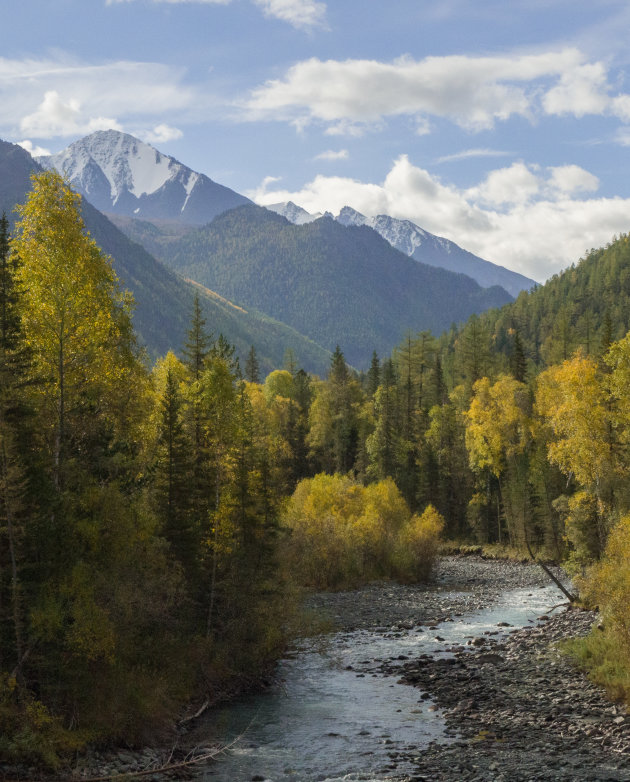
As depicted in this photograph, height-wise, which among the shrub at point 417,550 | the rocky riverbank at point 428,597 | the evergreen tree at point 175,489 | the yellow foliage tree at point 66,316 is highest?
the yellow foliage tree at point 66,316

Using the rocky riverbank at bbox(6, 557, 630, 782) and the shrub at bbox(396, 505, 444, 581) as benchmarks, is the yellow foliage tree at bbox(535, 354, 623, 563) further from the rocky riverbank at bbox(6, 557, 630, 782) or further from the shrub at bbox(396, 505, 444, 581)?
the shrub at bbox(396, 505, 444, 581)

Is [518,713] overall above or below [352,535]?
below

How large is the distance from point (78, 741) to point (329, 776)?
23.8 feet

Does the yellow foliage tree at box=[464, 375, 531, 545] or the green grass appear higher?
the yellow foliage tree at box=[464, 375, 531, 545]

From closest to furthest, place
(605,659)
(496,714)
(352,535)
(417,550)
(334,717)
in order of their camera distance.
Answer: (496,714)
(334,717)
(605,659)
(352,535)
(417,550)

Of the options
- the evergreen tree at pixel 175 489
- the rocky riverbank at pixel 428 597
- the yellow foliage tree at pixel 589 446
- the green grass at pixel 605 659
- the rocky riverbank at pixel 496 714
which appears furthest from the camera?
the rocky riverbank at pixel 428 597

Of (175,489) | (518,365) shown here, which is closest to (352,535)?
(175,489)

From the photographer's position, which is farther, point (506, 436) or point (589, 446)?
point (506, 436)

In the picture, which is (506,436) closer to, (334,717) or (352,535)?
(352,535)

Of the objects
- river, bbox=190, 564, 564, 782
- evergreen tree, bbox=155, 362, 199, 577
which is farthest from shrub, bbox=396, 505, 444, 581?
evergreen tree, bbox=155, 362, 199, 577

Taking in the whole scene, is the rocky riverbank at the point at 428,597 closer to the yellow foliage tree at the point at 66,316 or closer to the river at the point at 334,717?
the river at the point at 334,717

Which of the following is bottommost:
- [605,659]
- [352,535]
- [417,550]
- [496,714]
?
[417,550]

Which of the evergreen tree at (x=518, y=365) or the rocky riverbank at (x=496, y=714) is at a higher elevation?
the evergreen tree at (x=518, y=365)

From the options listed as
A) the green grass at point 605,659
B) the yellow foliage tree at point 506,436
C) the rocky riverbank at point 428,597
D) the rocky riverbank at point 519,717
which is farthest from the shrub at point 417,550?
the green grass at point 605,659
